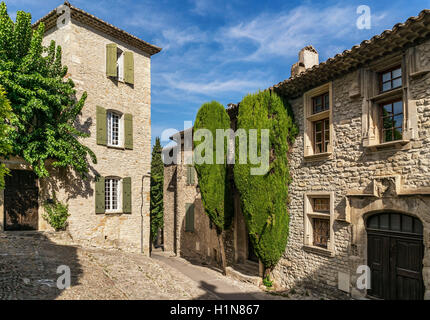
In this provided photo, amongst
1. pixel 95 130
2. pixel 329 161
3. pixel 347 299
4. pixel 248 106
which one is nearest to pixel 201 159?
pixel 248 106

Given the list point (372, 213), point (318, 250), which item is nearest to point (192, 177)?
point (318, 250)

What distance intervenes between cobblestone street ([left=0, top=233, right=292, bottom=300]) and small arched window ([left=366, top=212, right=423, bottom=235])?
402cm

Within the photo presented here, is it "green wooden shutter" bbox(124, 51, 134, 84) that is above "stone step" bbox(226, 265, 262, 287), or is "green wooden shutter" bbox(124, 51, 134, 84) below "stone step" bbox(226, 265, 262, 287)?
above

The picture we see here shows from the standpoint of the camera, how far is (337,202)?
8.95 m

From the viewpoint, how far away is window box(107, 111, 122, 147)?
13664 mm

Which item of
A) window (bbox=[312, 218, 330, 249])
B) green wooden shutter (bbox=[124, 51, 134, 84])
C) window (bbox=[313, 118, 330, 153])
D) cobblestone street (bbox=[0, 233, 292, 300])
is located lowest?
cobblestone street (bbox=[0, 233, 292, 300])

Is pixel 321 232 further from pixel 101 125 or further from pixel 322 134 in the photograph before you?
pixel 101 125

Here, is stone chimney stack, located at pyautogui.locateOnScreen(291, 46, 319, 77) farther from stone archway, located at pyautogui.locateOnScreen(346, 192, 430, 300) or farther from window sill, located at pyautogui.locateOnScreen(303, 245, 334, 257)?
window sill, located at pyautogui.locateOnScreen(303, 245, 334, 257)

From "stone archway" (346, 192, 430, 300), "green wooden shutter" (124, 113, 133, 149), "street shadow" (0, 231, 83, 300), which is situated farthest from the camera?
"green wooden shutter" (124, 113, 133, 149)

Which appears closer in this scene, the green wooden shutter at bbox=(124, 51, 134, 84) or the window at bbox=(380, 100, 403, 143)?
the window at bbox=(380, 100, 403, 143)

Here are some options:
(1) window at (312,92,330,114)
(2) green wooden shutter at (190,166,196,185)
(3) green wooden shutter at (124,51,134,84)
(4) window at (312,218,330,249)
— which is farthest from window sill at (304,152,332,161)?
(3) green wooden shutter at (124,51,134,84)

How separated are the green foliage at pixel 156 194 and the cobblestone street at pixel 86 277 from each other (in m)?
12.5

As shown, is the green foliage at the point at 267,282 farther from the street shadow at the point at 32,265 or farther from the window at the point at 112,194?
the window at the point at 112,194

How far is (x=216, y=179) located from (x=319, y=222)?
4.69 metres
